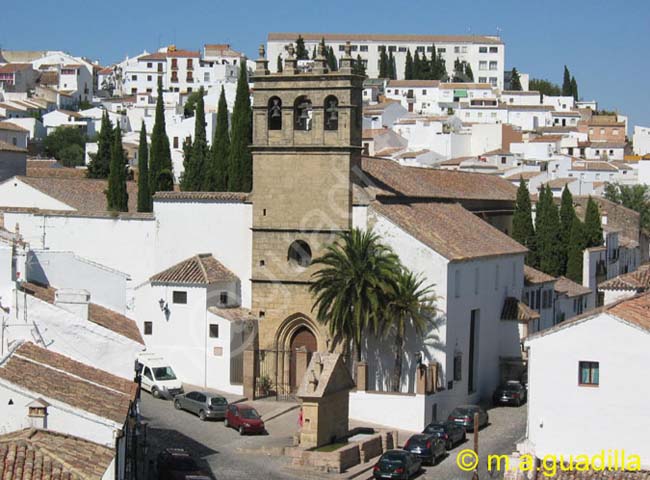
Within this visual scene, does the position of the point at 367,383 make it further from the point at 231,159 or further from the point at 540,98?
the point at 540,98

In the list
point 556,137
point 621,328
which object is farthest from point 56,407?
point 556,137

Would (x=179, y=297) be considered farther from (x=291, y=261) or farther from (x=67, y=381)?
(x=67, y=381)

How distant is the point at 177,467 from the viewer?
3472 cm

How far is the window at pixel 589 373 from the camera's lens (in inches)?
1262

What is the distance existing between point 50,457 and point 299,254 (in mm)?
25429

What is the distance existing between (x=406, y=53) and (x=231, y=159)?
418ft

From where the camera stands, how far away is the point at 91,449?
25.3m

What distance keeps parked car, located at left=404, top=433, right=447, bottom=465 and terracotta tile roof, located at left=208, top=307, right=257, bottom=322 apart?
1089 centimetres

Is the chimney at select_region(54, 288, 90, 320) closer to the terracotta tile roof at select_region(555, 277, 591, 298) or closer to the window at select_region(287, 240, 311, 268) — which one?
the window at select_region(287, 240, 311, 268)

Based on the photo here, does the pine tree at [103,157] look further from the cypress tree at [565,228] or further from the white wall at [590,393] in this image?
the white wall at [590,393]

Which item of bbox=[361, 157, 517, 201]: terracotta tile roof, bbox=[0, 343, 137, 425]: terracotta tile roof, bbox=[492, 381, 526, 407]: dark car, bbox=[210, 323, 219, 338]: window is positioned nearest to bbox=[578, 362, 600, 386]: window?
bbox=[0, 343, 137, 425]: terracotta tile roof

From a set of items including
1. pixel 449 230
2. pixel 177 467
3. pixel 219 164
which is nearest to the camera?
pixel 177 467

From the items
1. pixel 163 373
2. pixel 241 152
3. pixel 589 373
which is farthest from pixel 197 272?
pixel 589 373

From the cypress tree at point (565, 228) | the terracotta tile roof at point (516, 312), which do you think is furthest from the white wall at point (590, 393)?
the cypress tree at point (565, 228)
